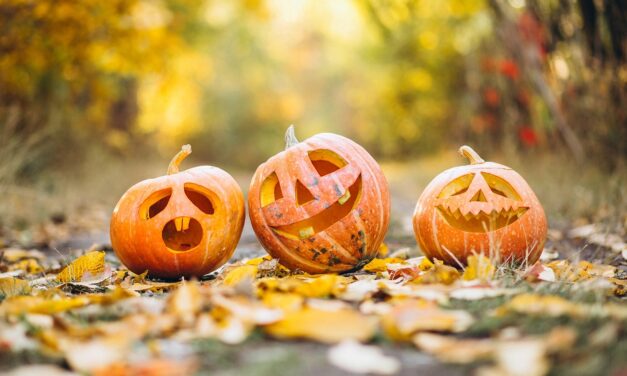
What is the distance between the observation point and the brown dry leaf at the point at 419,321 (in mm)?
1424

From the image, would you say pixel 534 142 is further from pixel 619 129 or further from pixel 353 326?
pixel 353 326

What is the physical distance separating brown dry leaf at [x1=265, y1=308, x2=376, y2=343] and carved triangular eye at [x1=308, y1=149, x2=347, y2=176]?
1.18 m

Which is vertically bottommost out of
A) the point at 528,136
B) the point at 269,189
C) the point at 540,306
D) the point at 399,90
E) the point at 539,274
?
the point at 539,274

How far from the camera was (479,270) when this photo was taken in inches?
80.0

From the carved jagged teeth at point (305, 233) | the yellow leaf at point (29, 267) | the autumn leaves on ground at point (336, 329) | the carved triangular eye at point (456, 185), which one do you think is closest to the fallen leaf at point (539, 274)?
the autumn leaves on ground at point (336, 329)

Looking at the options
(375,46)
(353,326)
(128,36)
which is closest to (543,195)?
(353,326)

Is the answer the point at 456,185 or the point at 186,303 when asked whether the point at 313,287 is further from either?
the point at 456,185

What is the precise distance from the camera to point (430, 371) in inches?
48.6

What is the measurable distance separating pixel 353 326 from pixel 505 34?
4.07 metres

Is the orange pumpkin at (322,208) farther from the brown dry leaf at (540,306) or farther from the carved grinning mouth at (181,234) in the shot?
the brown dry leaf at (540,306)

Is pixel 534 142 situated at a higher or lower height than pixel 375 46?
lower

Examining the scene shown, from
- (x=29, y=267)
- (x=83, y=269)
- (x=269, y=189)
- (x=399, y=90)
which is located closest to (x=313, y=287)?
(x=269, y=189)

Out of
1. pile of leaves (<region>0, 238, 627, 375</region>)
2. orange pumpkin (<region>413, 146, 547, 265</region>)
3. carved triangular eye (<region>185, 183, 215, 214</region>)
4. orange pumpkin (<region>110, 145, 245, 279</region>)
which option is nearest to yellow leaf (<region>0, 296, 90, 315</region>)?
pile of leaves (<region>0, 238, 627, 375</region>)

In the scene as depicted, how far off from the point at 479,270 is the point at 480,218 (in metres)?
0.63
